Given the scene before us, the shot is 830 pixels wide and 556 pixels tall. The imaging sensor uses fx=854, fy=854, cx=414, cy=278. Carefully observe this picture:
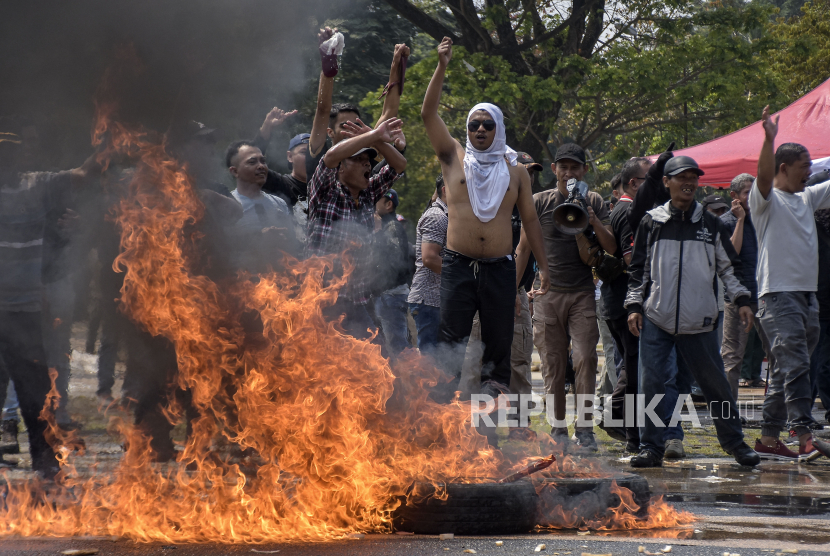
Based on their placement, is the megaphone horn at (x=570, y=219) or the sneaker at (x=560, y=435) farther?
the sneaker at (x=560, y=435)

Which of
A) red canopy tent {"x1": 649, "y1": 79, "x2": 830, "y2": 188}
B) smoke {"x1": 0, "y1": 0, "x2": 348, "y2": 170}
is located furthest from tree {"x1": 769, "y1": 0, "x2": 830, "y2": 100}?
smoke {"x1": 0, "y1": 0, "x2": 348, "y2": 170}

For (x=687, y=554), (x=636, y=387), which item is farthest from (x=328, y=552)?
(x=636, y=387)

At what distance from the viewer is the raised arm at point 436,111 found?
558cm

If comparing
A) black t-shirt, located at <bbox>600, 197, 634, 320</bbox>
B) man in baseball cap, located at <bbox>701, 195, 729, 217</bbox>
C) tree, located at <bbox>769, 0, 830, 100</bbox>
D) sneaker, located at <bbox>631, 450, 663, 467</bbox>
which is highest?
tree, located at <bbox>769, 0, 830, 100</bbox>

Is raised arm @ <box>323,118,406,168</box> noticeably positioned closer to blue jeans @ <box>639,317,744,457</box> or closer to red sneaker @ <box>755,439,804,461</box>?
blue jeans @ <box>639,317,744,457</box>

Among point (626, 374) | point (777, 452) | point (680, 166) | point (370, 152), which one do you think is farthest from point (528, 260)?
point (370, 152)

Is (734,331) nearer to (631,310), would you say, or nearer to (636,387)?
(636,387)

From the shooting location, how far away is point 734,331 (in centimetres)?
874

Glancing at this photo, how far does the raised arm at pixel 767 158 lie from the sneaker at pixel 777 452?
6.33 feet

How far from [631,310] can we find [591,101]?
1239 cm

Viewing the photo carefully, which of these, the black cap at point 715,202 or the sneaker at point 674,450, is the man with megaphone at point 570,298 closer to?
the sneaker at point 674,450

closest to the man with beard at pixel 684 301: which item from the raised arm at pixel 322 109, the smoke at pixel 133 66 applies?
the raised arm at pixel 322 109

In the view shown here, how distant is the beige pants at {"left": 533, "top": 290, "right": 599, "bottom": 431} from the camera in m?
6.91

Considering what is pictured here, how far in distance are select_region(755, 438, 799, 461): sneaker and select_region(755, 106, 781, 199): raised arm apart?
75.9 inches
